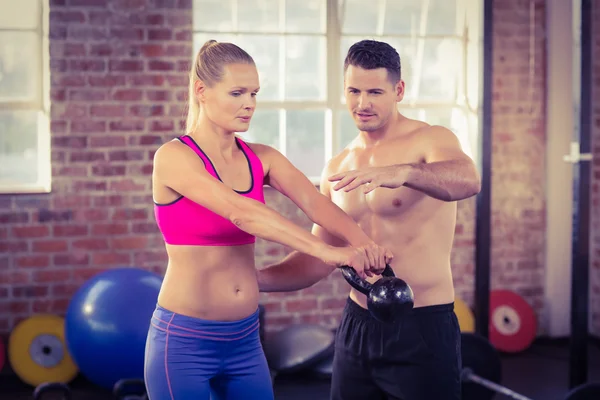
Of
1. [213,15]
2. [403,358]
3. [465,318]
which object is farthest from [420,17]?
[403,358]

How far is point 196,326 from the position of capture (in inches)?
76.9

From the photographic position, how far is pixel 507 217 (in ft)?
17.0

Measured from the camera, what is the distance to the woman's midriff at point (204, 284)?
1967 millimetres

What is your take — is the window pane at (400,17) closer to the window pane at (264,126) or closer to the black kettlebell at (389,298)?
the window pane at (264,126)

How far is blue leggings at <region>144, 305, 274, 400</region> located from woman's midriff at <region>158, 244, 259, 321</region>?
0.02m

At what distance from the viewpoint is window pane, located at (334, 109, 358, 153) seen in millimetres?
5031

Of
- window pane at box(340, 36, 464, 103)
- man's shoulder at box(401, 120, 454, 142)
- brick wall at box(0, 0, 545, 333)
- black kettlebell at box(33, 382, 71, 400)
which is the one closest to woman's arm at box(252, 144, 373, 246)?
man's shoulder at box(401, 120, 454, 142)

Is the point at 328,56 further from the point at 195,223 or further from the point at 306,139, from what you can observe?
the point at 195,223

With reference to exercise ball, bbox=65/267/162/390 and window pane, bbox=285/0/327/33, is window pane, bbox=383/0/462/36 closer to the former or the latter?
window pane, bbox=285/0/327/33

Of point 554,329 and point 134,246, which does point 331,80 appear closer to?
point 134,246

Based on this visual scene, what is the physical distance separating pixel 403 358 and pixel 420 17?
3.42m

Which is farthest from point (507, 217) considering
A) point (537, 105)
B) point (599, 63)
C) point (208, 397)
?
point (208, 397)

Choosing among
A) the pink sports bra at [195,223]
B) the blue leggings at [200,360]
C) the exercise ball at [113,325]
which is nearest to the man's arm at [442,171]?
the pink sports bra at [195,223]

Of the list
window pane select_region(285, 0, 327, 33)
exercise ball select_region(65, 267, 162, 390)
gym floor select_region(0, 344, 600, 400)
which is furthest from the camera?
window pane select_region(285, 0, 327, 33)
